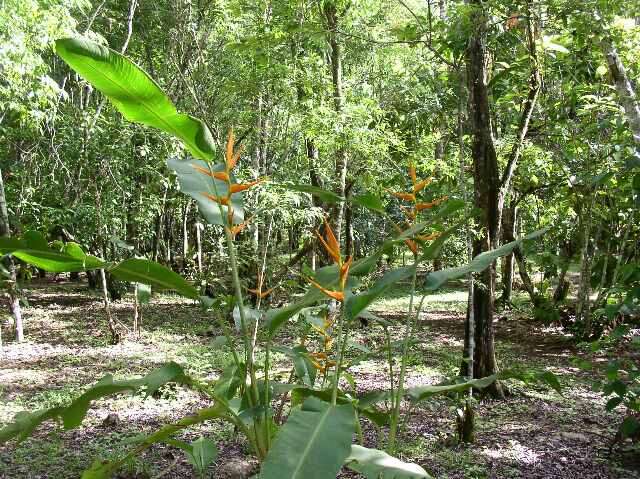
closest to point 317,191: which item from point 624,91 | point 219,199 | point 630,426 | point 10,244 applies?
point 219,199

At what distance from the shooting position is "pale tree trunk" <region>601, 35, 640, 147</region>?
4.55m

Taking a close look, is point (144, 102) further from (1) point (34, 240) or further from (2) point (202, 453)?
(2) point (202, 453)

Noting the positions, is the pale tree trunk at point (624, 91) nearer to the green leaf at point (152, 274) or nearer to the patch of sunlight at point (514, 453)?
the patch of sunlight at point (514, 453)

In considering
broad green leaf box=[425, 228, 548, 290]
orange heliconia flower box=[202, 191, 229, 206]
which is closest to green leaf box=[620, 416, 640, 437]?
broad green leaf box=[425, 228, 548, 290]

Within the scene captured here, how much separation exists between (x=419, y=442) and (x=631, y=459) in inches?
52.9

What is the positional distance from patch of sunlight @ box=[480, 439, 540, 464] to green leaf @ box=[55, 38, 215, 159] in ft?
9.94

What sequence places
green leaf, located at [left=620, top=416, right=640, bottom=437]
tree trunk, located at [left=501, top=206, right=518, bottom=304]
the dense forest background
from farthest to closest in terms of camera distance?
tree trunk, located at [left=501, top=206, right=518, bottom=304] < the dense forest background < green leaf, located at [left=620, top=416, right=640, bottom=437]

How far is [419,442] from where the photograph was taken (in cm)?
401

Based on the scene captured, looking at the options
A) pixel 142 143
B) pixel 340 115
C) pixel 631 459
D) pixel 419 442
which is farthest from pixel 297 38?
pixel 631 459

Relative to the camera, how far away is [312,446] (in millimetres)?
1278

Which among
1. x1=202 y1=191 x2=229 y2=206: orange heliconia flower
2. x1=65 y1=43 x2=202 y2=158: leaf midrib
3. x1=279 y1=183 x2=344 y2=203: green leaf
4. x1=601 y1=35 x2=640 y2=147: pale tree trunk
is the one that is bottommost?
x1=202 y1=191 x2=229 y2=206: orange heliconia flower

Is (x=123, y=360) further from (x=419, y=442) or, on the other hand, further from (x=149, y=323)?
(x=419, y=442)

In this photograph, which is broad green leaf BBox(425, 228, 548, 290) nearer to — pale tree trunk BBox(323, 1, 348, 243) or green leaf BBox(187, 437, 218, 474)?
green leaf BBox(187, 437, 218, 474)

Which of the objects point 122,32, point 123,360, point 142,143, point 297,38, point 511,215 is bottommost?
point 123,360
